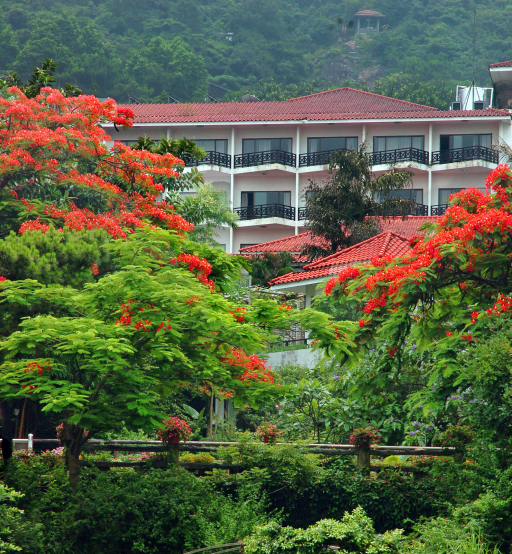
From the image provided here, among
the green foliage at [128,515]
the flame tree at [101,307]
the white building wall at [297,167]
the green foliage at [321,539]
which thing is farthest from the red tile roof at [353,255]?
the white building wall at [297,167]

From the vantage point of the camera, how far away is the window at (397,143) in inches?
1706

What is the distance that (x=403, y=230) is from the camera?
3092 centimetres

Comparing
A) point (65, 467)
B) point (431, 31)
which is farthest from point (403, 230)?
point (431, 31)

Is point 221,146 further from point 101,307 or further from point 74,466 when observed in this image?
point 74,466

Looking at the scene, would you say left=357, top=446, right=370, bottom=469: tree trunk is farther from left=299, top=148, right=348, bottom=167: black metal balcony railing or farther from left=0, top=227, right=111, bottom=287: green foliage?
left=299, top=148, right=348, bottom=167: black metal balcony railing

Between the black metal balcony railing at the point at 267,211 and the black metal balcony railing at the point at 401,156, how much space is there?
563 centimetres

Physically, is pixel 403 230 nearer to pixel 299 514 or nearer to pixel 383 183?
pixel 383 183

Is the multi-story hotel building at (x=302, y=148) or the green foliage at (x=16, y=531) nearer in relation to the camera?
the green foliage at (x=16, y=531)

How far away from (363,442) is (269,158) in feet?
105

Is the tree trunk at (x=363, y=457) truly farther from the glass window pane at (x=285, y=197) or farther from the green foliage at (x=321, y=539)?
the glass window pane at (x=285, y=197)

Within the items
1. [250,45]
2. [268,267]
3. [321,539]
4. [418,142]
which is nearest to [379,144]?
[418,142]

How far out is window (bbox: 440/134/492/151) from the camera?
4284 centimetres

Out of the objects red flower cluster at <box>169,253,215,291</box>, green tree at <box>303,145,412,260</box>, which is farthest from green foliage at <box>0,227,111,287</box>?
green tree at <box>303,145,412,260</box>

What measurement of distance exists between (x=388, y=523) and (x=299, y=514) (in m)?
1.59
